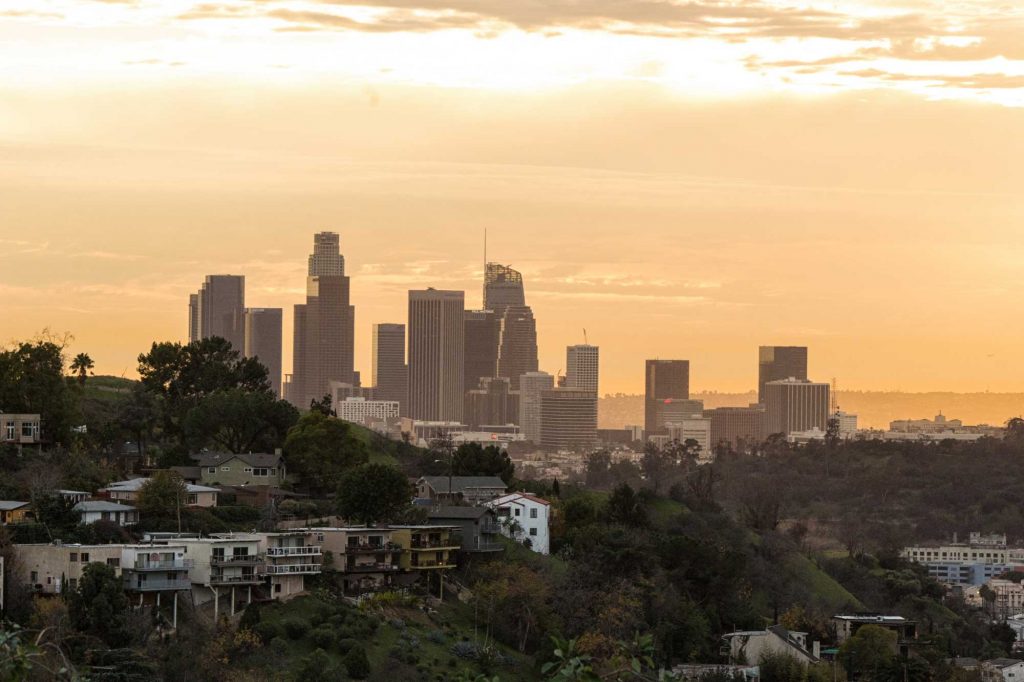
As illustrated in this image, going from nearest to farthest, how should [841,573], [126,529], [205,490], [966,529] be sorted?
[126,529] < [205,490] < [841,573] < [966,529]

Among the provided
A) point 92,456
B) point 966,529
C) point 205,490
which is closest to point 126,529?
point 205,490

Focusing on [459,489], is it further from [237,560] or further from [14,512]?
[14,512]

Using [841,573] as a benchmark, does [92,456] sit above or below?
above

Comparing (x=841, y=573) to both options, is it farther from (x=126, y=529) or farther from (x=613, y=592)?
(x=126, y=529)

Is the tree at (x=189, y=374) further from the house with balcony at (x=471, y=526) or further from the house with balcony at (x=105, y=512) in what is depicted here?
the house with balcony at (x=105, y=512)

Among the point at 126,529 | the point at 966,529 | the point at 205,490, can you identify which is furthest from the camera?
the point at 966,529

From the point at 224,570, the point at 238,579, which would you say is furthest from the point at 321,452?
the point at 224,570

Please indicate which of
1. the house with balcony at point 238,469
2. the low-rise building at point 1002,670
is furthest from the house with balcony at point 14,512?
the low-rise building at point 1002,670
